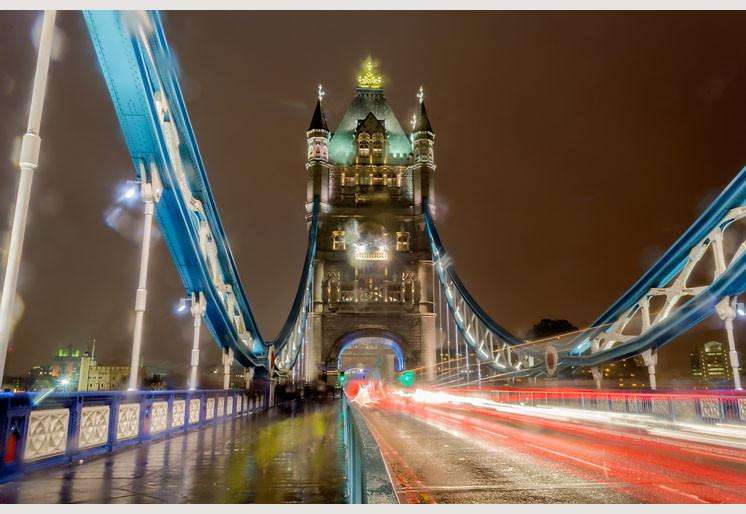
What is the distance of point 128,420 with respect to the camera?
430 inches

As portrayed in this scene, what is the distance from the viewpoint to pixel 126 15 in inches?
493

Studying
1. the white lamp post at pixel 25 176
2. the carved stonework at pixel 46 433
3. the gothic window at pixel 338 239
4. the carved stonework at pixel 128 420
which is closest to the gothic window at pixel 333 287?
the gothic window at pixel 338 239

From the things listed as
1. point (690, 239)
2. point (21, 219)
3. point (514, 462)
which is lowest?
point (514, 462)

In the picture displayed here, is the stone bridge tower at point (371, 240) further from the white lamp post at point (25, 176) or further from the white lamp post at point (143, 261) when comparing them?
the white lamp post at point (25, 176)

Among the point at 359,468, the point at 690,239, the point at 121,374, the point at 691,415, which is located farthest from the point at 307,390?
the point at 121,374

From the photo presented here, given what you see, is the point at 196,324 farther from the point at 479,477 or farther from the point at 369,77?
the point at 369,77

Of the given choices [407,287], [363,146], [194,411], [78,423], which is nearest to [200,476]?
[78,423]

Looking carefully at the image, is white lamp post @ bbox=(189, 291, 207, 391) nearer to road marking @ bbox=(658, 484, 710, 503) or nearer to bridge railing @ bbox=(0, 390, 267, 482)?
bridge railing @ bbox=(0, 390, 267, 482)

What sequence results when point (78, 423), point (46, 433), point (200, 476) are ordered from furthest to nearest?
point (78, 423)
point (46, 433)
point (200, 476)

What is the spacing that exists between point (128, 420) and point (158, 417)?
5.77ft

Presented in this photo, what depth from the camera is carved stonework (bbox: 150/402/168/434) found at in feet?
40.1

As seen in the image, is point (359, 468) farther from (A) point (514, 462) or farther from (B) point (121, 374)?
(B) point (121, 374)

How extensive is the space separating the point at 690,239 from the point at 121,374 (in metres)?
104

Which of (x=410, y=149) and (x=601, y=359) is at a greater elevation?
(x=410, y=149)
